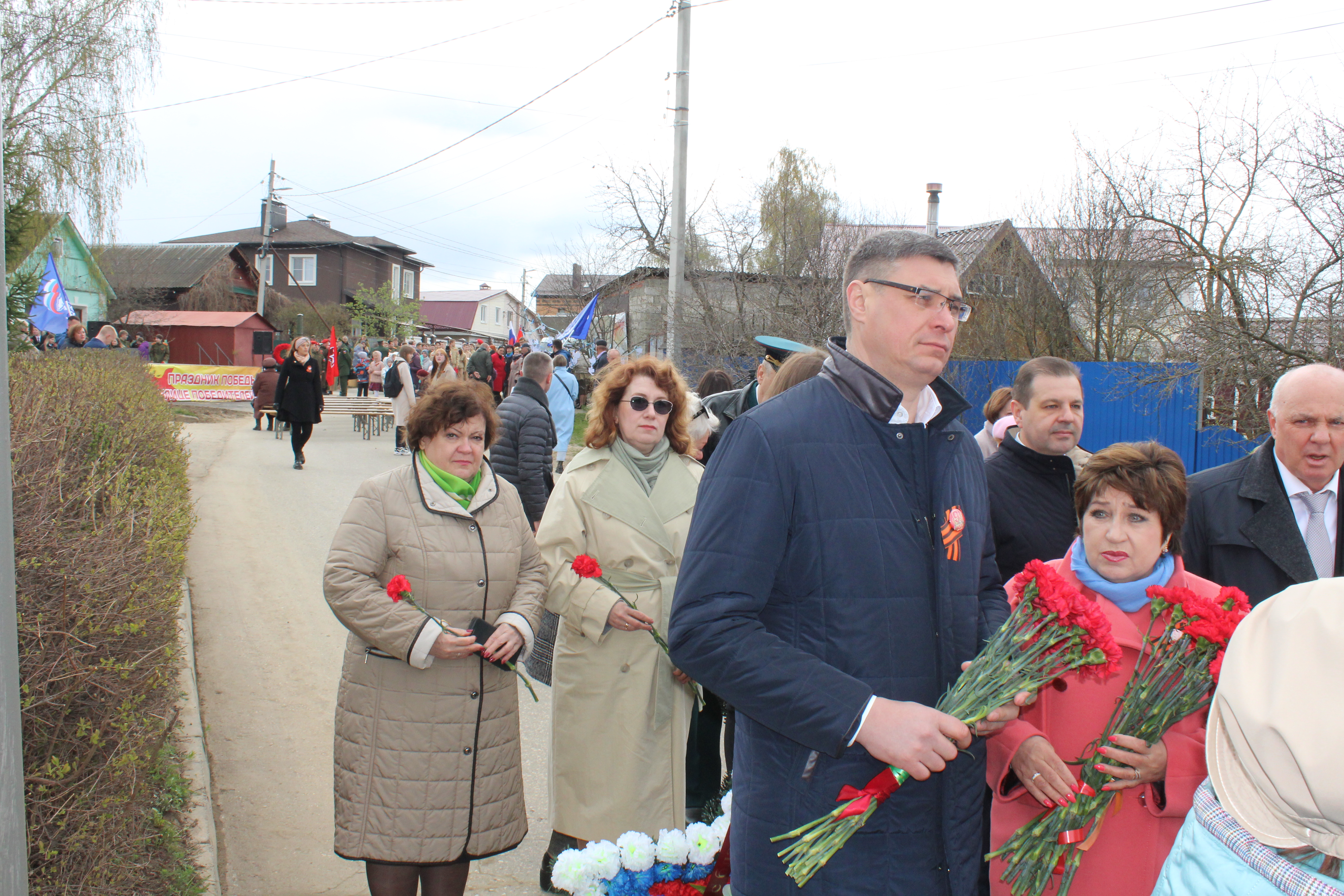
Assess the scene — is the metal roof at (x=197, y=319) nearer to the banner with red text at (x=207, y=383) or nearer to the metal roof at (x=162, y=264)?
the metal roof at (x=162, y=264)

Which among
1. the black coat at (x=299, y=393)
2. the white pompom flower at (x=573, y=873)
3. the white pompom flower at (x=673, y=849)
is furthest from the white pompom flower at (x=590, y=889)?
the black coat at (x=299, y=393)

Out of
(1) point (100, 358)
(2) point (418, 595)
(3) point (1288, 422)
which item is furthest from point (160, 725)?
(1) point (100, 358)

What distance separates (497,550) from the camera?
11.5ft

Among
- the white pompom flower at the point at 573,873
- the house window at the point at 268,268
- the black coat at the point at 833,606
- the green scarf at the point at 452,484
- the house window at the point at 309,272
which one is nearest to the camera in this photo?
the black coat at the point at 833,606

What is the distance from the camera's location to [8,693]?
1.89 metres

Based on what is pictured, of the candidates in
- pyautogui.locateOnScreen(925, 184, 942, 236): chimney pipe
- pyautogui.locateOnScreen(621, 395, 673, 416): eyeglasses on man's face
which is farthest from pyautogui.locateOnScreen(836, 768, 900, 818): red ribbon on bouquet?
pyautogui.locateOnScreen(925, 184, 942, 236): chimney pipe

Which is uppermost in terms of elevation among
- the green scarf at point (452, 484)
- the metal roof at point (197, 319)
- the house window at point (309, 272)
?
the house window at point (309, 272)

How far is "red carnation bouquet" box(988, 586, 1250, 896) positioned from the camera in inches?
91.4

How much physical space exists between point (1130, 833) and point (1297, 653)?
5.73 ft

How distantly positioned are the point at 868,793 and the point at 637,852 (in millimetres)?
1461

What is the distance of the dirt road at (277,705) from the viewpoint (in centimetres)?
397

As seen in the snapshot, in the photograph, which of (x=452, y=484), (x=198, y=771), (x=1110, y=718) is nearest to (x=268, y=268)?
(x=198, y=771)

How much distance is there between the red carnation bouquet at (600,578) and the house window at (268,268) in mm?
40365

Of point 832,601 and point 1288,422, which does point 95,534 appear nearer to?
point 832,601
